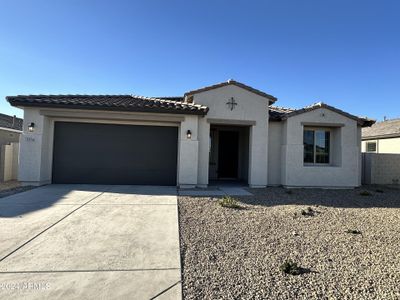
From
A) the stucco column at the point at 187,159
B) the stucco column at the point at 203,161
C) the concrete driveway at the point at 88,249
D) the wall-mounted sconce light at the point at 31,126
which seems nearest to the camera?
the concrete driveway at the point at 88,249

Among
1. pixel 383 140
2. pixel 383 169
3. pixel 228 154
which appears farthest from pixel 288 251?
pixel 383 140

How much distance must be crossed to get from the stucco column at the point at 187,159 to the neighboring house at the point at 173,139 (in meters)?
0.04

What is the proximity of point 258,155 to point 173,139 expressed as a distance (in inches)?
152

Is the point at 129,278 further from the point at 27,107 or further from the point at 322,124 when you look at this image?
the point at 322,124

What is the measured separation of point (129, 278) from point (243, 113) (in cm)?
935

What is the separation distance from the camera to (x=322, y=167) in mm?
12180

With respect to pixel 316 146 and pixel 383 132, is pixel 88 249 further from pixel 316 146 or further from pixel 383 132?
pixel 383 132

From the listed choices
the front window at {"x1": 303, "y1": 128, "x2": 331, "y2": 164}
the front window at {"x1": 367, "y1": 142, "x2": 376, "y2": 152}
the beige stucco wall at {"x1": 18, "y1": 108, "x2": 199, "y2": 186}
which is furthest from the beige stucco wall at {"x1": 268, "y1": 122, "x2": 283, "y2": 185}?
the front window at {"x1": 367, "y1": 142, "x2": 376, "y2": 152}

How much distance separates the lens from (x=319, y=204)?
8.53 metres

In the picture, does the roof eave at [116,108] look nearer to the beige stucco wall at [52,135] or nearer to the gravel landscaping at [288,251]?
the beige stucco wall at [52,135]

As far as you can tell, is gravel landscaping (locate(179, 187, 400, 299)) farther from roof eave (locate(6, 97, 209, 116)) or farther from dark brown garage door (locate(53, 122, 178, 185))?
roof eave (locate(6, 97, 209, 116))

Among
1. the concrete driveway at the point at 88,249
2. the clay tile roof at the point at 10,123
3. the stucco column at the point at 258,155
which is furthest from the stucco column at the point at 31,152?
the clay tile roof at the point at 10,123

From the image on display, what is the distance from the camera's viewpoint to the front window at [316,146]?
12719mm

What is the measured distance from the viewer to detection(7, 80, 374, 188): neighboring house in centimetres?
1084
